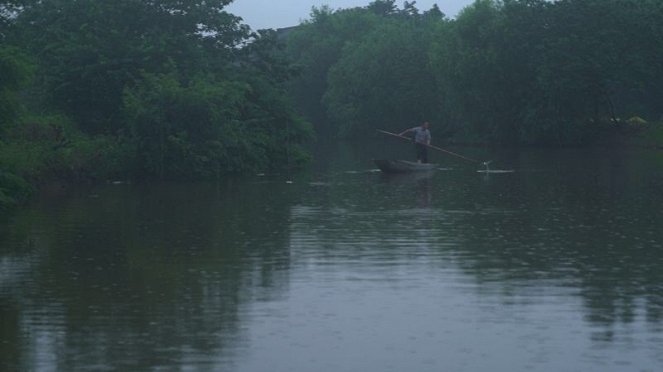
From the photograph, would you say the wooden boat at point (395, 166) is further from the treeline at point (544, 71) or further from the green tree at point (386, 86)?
the green tree at point (386, 86)

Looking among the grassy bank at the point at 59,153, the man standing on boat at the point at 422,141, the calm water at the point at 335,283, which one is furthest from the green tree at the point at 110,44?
the calm water at the point at 335,283

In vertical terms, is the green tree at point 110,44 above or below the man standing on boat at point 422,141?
above

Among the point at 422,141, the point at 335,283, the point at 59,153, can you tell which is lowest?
the point at 335,283

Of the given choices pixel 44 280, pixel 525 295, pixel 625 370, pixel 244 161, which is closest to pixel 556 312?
pixel 525 295

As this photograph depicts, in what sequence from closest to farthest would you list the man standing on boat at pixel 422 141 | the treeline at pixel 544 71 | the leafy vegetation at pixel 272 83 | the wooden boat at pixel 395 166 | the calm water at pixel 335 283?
1. the calm water at pixel 335 283
2. the leafy vegetation at pixel 272 83
3. the wooden boat at pixel 395 166
4. the man standing on boat at pixel 422 141
5. the treeline at pixel 544 71

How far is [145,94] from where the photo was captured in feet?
149

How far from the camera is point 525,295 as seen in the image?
1698 centimetres

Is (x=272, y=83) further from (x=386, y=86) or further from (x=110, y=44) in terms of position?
(x=386, y=86)

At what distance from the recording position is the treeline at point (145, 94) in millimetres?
42438

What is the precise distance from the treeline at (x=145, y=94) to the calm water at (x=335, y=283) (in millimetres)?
6790

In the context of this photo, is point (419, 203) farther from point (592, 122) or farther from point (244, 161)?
point (592, 122)

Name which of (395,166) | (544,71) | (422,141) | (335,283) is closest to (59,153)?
(395,166)

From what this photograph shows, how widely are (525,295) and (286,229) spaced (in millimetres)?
10208

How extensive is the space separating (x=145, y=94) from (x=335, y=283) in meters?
28.4
